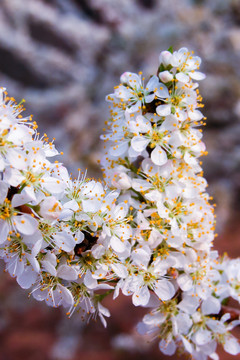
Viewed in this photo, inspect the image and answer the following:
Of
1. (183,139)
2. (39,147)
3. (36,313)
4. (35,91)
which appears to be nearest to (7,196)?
(39,147)

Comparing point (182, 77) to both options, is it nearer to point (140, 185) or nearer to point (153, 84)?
point (153, 84)

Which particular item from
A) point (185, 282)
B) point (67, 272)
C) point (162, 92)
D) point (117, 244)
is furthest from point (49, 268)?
point (162, 92)

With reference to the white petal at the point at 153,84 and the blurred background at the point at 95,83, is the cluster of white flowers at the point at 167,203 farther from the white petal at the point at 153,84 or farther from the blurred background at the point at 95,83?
the blurred background at the point at 95,83

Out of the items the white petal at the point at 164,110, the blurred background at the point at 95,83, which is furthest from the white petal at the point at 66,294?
the blurred background at the point at 95,83

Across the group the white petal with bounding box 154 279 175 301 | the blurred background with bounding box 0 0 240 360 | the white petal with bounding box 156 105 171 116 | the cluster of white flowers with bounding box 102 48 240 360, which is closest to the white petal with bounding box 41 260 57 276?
the cluster of white flowers with bounding box 102 48 240 360

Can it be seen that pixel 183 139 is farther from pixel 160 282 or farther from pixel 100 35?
pixel 100 35

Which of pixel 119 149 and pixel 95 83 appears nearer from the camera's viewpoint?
pixel 119 149

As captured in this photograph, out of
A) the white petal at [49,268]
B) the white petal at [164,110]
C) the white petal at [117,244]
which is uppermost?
the white petal at [164,110]
